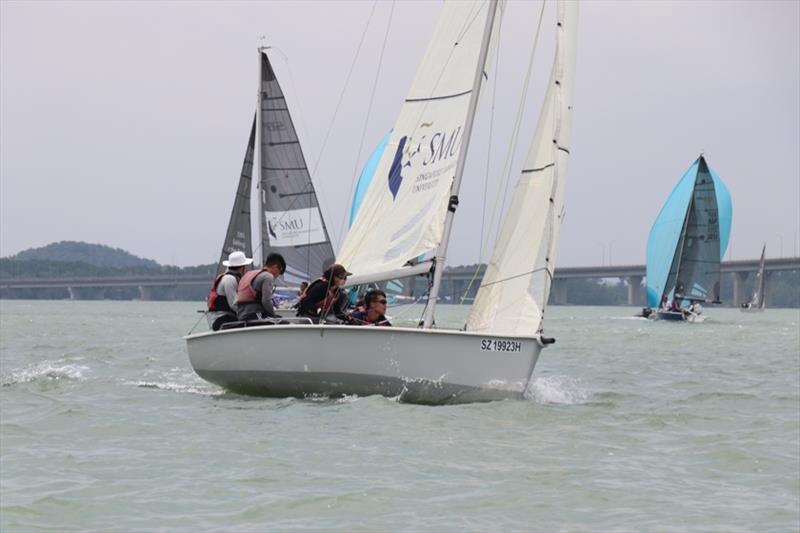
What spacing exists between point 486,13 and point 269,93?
1743 centimetres

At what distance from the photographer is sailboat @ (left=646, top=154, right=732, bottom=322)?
5962cm

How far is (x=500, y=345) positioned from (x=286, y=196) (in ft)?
60.2

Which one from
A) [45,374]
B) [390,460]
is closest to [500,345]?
[390,460]

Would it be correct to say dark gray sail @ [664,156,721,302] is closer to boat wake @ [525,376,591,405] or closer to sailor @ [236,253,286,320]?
boat wake @ [525,376,591,405]

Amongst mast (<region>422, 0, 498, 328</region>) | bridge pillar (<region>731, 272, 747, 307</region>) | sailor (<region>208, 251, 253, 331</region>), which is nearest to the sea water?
sailor (<region>208, 251, 253, 331</region>)

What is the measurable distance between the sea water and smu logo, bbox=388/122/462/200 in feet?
9.06

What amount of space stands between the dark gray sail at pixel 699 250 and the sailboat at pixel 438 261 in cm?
4645

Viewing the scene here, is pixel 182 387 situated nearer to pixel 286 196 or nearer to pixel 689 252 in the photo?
pixel 286 196

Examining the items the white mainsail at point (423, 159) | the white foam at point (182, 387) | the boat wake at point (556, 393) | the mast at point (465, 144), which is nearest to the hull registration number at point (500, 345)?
the boat wake at point (556, 393)

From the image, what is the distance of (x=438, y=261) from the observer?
1377cm

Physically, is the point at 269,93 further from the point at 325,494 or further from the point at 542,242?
the point at 325,494

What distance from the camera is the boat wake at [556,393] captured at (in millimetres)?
13812

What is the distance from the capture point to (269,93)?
102ft

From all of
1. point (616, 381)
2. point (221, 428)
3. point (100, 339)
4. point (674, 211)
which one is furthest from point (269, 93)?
point (674, 211)
